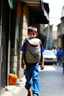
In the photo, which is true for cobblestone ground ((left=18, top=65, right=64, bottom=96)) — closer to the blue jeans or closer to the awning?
the blue jeans

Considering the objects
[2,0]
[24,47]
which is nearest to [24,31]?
[2,0]

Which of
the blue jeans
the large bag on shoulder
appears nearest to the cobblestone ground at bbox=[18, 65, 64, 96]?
the blue jeans

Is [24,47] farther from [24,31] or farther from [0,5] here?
→ [24,31]

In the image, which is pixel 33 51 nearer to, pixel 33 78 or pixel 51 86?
pixel 33 78

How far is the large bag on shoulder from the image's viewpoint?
8109 millimetres

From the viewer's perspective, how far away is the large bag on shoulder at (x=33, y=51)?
8.11 m

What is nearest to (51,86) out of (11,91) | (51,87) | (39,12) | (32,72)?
(51,87)

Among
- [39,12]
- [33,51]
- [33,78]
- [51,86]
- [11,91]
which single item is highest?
[39,12]

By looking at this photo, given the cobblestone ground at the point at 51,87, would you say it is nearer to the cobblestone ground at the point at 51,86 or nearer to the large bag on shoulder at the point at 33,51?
the cobblestone ground at the point at 51,86

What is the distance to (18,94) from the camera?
10.7m

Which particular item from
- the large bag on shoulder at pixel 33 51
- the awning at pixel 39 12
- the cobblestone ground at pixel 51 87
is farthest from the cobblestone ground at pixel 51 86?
the awning at pixel 39 12

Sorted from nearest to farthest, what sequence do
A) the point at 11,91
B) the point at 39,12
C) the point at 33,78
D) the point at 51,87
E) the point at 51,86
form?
the point at 33,78
the point at 11,91
the point at 51,87
the point at 51,86
the point at 39,12

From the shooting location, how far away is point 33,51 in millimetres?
8141

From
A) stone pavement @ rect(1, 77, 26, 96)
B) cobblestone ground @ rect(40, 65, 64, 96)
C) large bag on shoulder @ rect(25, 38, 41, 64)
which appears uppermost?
large bag on shoulder @ rect(25, 38, 41, 64)
